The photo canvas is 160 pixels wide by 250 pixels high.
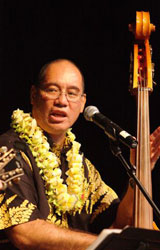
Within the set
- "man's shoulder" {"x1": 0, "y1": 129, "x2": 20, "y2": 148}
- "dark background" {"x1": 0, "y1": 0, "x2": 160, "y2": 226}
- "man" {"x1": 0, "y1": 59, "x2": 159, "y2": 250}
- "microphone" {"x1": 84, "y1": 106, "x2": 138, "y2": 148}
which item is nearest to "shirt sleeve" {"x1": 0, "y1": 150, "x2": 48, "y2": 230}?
"man" {"x1": 0, "y1": 59, "x2": 159, "y2": 250}

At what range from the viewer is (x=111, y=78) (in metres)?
3.75

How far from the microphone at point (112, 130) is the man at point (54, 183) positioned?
576mm

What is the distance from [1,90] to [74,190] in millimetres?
1075

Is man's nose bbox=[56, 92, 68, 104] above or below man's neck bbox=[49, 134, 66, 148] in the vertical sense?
above

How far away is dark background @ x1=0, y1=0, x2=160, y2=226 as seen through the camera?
3613 millimetres

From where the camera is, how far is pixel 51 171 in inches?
107

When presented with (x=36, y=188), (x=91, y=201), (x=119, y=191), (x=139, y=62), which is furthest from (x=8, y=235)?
(x=119, y=191)

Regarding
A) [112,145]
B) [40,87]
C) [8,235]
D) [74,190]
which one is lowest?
[8,235]

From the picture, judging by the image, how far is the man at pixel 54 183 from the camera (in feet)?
7.84

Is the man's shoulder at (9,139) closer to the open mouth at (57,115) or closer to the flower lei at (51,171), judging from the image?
the flower lei at (51,171)

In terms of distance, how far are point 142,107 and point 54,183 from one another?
2.11 feet

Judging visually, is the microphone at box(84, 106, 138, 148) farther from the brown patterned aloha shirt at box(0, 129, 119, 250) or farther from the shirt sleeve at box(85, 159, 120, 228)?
the shirt sleeve at box(85, 159, 120, 228)

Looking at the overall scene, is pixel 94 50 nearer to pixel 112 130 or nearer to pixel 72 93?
pixel 72 93

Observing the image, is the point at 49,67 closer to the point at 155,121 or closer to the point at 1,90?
the point at 1,90
